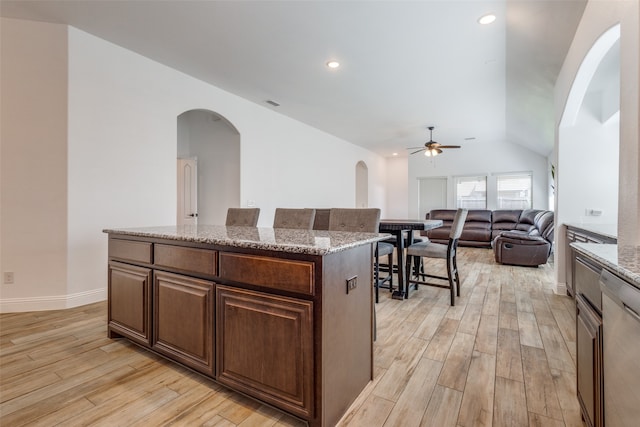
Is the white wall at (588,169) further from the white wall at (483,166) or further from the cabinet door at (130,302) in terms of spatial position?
the white wall at (483,166)

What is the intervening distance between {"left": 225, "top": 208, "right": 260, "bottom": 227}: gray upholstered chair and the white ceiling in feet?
5.77

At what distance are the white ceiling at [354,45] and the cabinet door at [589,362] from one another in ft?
8.06

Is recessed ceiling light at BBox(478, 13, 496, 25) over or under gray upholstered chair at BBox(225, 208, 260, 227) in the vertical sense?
over

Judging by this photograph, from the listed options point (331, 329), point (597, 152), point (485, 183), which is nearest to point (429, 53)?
point (597, 152)

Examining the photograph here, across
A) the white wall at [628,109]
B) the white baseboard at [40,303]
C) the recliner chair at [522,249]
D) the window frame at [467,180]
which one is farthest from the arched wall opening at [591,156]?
the white baseboard at [40,303]

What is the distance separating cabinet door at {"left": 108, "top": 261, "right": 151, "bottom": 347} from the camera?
203 cm

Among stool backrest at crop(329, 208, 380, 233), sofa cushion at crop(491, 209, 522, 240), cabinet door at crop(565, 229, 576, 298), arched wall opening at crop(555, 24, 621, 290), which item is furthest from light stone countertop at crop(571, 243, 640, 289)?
sofa cushion at crop(491, 209, 522, 240)

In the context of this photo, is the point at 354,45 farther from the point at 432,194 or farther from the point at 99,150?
the point at 432,194

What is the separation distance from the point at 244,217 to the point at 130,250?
1.10 m

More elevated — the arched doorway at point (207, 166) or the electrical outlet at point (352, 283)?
the arched doorway at point (207, 166)

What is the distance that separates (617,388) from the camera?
918 millimetres

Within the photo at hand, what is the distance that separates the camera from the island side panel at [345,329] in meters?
1.35

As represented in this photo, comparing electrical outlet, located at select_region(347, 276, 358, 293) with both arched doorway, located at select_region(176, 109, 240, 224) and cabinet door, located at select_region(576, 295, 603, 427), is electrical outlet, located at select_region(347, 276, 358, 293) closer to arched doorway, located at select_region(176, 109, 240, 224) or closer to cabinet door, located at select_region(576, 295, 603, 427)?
cabinet door, located at select_region(576, 295, 603, 427)

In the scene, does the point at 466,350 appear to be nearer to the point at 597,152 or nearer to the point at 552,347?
the point at 552,347
